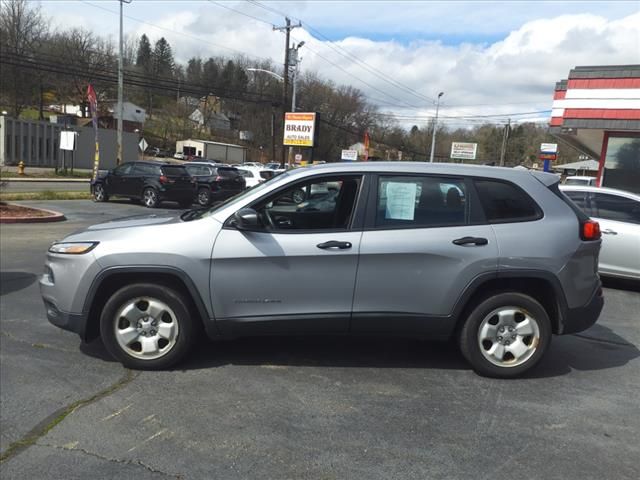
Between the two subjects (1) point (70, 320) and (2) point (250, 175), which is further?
(2) point (250, 175)

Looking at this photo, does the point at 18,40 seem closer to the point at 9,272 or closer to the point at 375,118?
the point at 375,118

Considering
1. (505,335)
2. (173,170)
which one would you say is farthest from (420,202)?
(173,170)

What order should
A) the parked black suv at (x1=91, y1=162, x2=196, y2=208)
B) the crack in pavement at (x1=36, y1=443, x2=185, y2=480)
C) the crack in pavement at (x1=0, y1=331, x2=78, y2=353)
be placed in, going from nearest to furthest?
the crack in pavement at (x1=36, y1=443, x2=185, y2=480) < the crack in pavement at (x1=0, y1=331, x2=78, y2=353) < the parked black suv at (x1=91, y1=162, x2=196, y2=208)

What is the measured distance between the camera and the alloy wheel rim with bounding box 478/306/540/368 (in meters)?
4.02

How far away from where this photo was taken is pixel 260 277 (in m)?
3.89

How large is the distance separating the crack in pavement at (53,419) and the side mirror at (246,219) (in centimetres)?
147

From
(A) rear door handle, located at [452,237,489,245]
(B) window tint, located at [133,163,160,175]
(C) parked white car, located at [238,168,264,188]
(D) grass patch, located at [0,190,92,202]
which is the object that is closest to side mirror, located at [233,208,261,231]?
(A) rear door handle, located at [452,237,489,245]

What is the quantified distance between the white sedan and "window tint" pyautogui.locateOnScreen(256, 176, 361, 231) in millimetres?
4914

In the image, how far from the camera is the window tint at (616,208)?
766cm

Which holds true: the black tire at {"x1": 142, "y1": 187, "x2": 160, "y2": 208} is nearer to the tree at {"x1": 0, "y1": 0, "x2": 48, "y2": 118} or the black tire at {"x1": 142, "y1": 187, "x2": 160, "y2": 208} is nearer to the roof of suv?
the roof of suv

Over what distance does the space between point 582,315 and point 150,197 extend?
16825 millimetres

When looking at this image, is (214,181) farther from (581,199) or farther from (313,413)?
(313,413)

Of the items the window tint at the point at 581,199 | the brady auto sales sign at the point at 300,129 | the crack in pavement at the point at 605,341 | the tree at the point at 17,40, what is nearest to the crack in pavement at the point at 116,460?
the crack in pavement at the point at 605,341

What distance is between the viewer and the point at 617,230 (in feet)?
24.7
